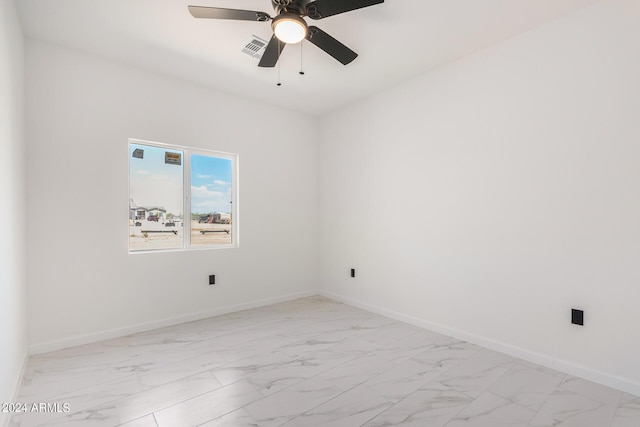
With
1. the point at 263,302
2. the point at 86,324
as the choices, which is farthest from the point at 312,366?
the point at 86,324

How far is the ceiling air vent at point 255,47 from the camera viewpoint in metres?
2.62

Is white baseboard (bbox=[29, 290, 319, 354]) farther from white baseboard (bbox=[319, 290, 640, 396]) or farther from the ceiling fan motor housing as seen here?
the ceiling fan motor housing

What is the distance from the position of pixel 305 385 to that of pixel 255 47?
2.76m

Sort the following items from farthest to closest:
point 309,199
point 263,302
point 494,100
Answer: point 309,199 < point 263,302 < point 494,100

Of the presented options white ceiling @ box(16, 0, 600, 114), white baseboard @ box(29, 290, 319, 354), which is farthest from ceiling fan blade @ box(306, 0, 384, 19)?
white baseboard @ box(29, 290, 319, 354)

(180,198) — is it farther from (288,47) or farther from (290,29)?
(290,29)

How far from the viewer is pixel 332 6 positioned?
1.87 metres

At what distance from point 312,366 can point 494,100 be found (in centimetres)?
274

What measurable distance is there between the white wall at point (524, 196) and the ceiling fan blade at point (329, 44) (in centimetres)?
126

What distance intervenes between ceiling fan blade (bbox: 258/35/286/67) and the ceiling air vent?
243 millimetres

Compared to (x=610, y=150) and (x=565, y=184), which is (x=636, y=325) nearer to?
(x=565, y=184)

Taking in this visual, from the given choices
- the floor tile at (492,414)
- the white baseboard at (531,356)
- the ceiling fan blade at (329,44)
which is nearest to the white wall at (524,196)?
the white baseboard at (531,356)

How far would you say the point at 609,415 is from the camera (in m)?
1.81

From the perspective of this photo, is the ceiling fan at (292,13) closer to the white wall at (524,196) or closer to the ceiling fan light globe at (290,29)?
the ceiling fan light globe at (290,29)
